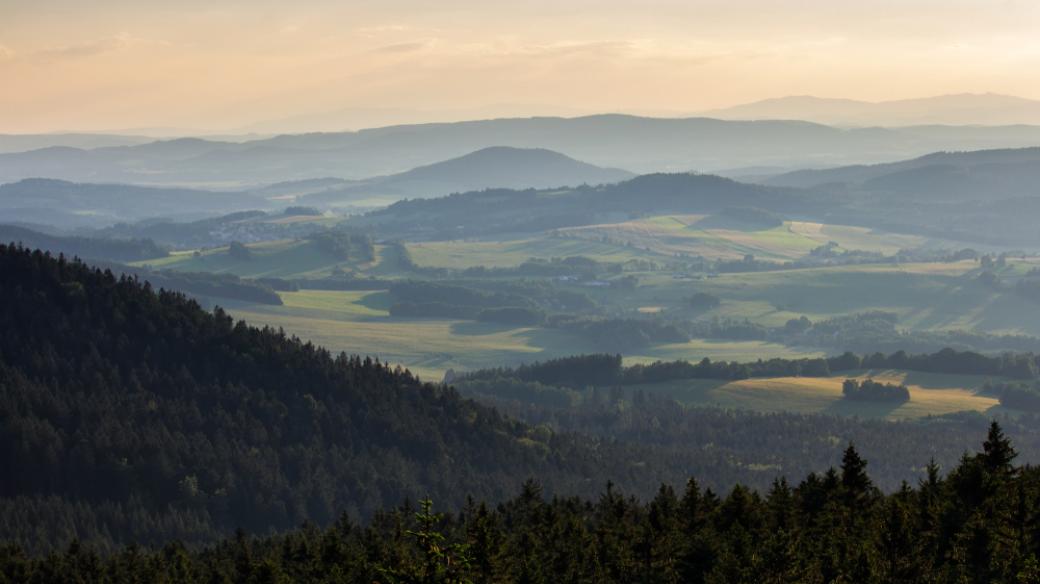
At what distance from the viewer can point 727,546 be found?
73625mm

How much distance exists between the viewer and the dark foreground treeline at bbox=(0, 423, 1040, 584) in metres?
65.2

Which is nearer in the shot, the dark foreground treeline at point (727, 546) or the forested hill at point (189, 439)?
the dark foreground treeline at point (727, 546)

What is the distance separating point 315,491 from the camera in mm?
173125

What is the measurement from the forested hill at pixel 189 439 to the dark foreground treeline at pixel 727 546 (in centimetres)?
4963

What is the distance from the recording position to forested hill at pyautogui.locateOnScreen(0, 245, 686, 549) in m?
160

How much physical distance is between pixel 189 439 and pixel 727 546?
377 ft

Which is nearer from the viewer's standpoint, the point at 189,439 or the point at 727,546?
the point at 727,546

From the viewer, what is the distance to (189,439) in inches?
6919

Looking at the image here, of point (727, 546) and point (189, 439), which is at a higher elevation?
point (727, 546)

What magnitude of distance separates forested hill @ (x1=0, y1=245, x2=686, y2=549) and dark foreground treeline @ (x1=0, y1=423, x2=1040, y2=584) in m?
49.6

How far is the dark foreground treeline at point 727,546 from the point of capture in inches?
2566

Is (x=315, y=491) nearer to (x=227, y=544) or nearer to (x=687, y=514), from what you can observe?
(x=227, y=544)

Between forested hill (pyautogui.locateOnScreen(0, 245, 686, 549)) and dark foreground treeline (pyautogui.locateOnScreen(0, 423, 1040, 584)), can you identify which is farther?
forested hill (pyautogui.locateOnScreen(0, 245, 686, 549))

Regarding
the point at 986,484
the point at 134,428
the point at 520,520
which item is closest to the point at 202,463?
the point at 134,428
